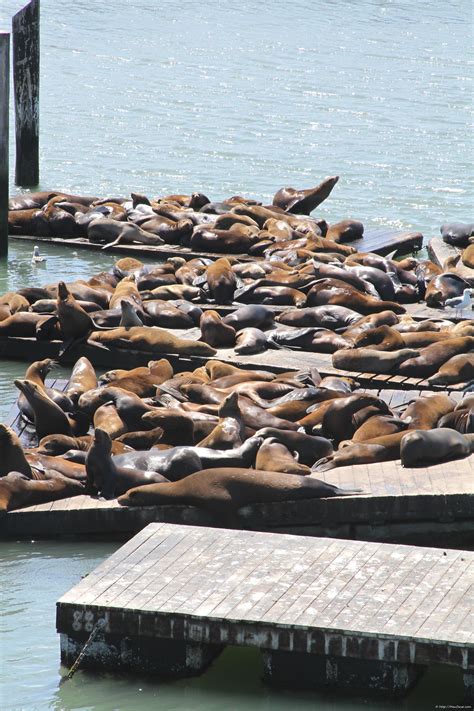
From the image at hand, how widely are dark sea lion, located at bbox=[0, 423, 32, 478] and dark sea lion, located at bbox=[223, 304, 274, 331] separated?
338 centimetres

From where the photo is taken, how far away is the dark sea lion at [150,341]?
32.0 ft

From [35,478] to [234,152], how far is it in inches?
568

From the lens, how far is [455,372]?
29.2 ft

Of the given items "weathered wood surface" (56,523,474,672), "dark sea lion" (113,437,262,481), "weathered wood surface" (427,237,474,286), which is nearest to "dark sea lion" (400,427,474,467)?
"dark sea lion" (113,437,262,481)

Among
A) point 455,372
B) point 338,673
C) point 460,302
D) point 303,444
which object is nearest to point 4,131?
point 460,302

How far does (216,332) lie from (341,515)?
132 inches

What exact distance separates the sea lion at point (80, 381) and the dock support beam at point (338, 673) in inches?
137

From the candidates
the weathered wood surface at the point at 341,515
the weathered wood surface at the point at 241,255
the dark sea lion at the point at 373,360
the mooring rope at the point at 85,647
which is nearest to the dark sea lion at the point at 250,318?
the dark sea lion at the point at 373,360

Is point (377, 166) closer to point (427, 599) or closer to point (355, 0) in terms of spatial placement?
point (427, 599)

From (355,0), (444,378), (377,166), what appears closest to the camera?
(444,378)

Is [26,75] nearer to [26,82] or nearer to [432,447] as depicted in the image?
[26,82]

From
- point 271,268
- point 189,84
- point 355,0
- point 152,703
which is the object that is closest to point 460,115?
point 189,84

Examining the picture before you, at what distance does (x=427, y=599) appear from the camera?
5465mm

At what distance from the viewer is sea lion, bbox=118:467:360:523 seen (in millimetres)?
6762
